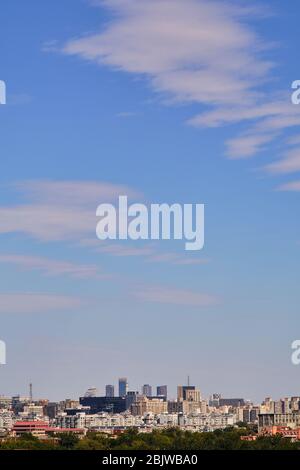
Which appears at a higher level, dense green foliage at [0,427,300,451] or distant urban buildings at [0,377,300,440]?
distant urban buildings at [0,377,300,440]

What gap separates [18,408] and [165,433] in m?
74.4

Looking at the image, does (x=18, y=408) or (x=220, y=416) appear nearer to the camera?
(x=220, y=416)

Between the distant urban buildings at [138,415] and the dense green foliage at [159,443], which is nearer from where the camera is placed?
the dense green foliage at [159,443]

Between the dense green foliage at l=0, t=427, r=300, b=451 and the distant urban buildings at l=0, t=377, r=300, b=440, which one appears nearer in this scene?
the dense green foliage at l=0, t=427, r=300, b=451

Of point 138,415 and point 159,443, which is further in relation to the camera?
point 138,415

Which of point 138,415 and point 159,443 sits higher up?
point 138,415

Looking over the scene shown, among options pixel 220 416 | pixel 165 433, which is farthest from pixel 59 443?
pixel 220 416

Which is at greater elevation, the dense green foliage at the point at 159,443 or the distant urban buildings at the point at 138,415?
the distant urban buildings at the point at 138,415

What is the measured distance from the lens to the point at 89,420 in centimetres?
14188
